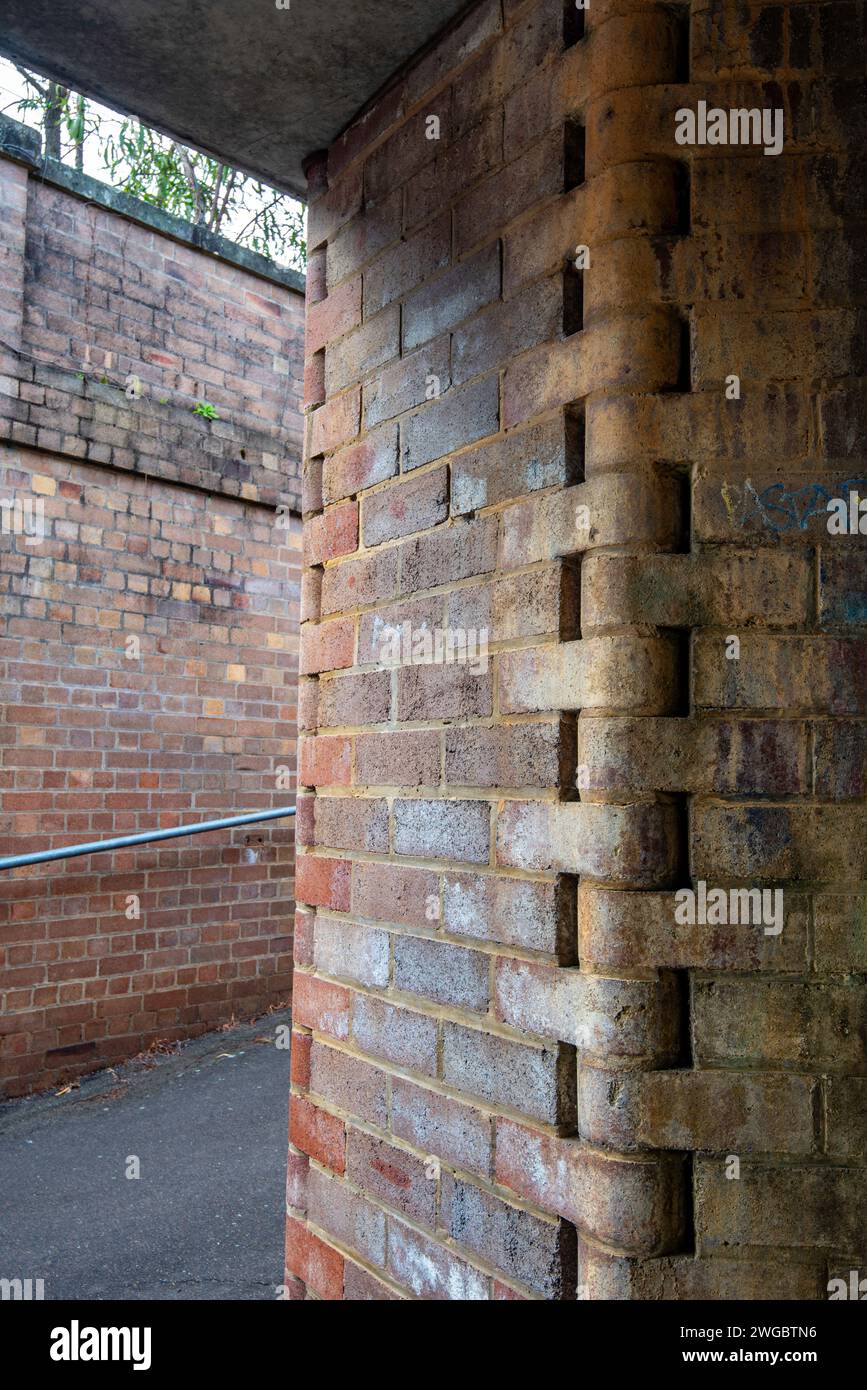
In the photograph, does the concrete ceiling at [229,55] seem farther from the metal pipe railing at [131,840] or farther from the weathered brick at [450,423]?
the metal pipe railing at [131,840]

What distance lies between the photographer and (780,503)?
149cm

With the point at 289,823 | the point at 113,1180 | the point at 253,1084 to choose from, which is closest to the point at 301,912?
the point at 113,1180

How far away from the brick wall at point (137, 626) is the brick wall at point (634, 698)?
138 inches

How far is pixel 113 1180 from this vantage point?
397cm

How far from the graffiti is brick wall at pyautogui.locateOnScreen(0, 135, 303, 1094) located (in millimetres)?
Result: 4139

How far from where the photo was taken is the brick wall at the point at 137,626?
16.1 feet

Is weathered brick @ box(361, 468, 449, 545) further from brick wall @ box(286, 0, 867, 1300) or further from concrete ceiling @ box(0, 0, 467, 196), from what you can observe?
concrete ceiling @ box(0, 0, 467, 196)

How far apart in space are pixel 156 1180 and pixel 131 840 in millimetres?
1556
